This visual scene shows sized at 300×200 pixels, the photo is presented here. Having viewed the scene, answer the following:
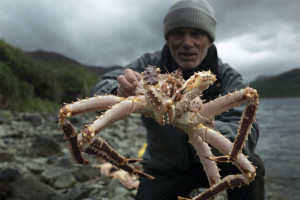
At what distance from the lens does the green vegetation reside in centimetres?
1781

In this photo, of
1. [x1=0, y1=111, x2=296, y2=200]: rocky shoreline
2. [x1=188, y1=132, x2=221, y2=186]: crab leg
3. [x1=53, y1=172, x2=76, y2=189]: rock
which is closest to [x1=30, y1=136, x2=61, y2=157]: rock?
[x1=0, y1=111, x2=296, y2=200]: rocky shoreline

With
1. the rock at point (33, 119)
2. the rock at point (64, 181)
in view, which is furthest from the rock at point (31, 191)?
the rock at point (33, 119)

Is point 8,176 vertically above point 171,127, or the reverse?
point 171,127

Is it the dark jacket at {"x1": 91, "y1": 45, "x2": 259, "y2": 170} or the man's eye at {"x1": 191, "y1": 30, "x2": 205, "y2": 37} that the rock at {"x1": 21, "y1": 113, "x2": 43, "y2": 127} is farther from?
the man's eye at {"x1": 191, "y1": 30, "x2": 205, "y2": 37}

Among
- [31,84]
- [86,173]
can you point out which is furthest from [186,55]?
[31,84]

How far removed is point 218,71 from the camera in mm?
4152

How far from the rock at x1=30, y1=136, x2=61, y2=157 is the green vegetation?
34.1 ft

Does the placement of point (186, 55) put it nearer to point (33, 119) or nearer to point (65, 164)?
point (65, 164)

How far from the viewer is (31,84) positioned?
21.9 meters

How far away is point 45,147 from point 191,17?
20.6 feet

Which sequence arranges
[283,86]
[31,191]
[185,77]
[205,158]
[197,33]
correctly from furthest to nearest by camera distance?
[283,86] → [31,191] → [197,33] → [185,77] → [205,158]

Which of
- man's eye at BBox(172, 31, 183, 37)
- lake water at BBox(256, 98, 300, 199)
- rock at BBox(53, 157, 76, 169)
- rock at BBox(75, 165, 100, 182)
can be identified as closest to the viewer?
man's eye at BBox(172, 31, 183, 37)

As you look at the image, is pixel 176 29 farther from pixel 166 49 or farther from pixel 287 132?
pixel 287 132

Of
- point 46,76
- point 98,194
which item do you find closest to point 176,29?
point 98,194
